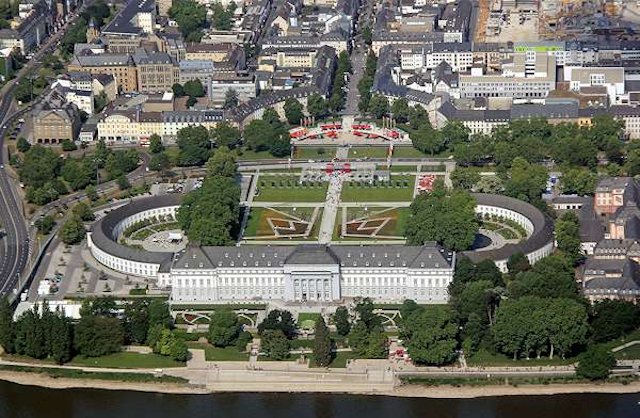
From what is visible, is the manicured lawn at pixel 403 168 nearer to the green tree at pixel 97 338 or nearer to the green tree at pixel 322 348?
the green tree at pixel 322 348

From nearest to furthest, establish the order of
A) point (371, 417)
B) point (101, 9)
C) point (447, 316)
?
point (371, 417) < point (447, 316) < point (101, 9)

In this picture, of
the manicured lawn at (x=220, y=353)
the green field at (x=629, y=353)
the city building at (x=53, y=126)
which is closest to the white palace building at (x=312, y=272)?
the manicured lawn at (x=220, y=353)

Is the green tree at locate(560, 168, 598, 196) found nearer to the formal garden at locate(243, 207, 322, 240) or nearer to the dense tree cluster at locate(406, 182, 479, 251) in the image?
the dense tree cluster at locate(406, 182, 479, 251)

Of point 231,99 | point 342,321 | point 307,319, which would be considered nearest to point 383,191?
point 231,99

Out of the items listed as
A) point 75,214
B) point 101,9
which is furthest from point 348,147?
point 101,9

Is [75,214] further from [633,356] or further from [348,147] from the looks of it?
[633,356]
